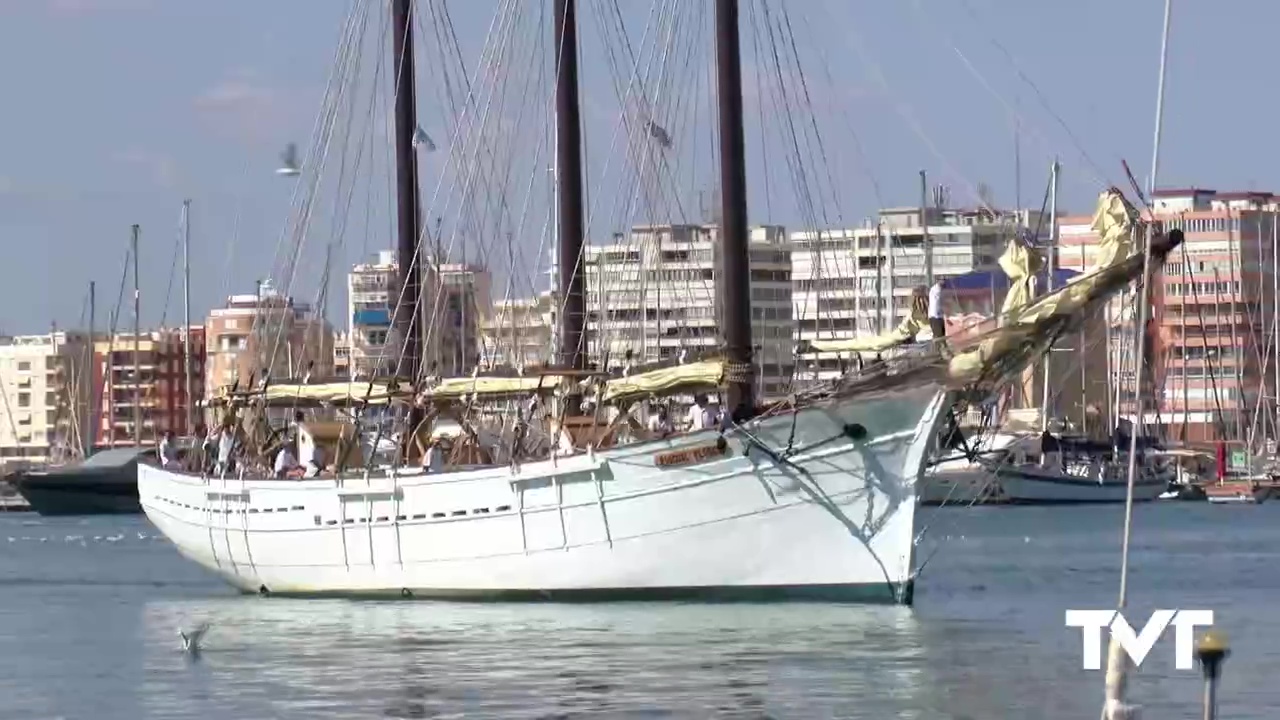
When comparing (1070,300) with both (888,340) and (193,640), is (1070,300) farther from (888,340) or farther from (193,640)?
(193,640)

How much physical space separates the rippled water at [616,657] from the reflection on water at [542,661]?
0.25 feet

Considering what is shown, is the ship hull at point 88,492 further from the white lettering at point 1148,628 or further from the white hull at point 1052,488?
the white lettering at point 1148,628

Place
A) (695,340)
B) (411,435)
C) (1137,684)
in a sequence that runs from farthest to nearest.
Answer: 1. (695,340)
2. (411,435)
3. (1137,684)

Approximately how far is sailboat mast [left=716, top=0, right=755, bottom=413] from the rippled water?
6218 mm

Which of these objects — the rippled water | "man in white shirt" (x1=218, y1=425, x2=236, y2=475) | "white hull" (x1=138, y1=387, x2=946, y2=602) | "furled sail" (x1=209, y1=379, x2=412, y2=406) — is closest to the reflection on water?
the rippled water

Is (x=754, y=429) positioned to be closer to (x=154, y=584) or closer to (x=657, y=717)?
(x=657, y=717)

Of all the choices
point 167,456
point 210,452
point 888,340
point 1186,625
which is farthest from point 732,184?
point 1186,625

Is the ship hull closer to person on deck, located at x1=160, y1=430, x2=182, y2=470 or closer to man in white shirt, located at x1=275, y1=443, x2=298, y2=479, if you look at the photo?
person on deck, located at x1=160, y1=430, x2=182, y2=470

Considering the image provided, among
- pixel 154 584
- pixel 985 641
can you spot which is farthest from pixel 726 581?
pixel 154 584

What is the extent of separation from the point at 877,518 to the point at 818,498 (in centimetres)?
118

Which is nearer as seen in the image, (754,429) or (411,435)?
(754,429)

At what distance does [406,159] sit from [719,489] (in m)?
24.5

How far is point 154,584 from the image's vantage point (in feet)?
259

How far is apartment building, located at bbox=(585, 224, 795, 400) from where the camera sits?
7269 cm
